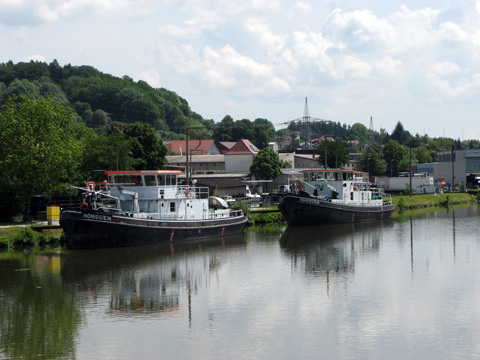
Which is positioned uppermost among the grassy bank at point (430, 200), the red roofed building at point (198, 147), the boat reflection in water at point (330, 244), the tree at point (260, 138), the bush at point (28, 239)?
the tree at point (260, 138)

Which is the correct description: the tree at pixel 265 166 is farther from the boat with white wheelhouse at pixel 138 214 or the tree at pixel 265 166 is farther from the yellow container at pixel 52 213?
the yellow container at pixel 52 213

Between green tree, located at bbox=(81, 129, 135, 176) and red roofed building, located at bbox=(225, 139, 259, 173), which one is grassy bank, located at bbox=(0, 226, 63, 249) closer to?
green tree, located at bbox=(81, 129, 135, 176)

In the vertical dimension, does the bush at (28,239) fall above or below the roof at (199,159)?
below

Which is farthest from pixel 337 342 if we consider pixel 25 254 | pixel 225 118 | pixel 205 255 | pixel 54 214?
pixel 225 118

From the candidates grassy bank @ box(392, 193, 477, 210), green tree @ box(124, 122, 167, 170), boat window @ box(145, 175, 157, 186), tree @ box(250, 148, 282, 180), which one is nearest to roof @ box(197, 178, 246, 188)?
green tree @ box(124, 122, 167, 170)

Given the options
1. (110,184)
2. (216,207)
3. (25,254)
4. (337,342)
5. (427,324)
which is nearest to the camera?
(337,342)

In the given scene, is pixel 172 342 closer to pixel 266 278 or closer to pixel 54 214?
pixel 266 278

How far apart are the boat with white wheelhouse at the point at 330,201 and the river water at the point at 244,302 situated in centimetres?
1004

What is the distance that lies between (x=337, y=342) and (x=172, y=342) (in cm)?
578

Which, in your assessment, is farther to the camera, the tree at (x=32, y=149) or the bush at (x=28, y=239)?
the tree at (x=32, y=149)

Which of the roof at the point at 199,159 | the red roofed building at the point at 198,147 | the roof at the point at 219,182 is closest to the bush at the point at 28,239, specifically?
the roof at the point at 219,182

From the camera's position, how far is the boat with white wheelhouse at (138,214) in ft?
127

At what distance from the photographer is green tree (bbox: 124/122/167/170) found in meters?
75.9

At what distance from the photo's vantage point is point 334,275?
32906 millimetres
